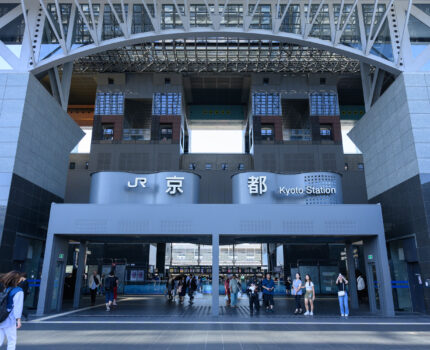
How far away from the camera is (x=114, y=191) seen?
15.5m

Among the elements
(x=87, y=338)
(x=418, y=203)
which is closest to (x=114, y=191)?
(x=87, y=338)

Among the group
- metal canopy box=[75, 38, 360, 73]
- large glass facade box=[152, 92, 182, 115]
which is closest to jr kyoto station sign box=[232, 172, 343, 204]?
metal canopy box=[75, 38, 360, 73]

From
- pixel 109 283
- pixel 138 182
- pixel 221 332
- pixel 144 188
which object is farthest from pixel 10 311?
pixel 138 182

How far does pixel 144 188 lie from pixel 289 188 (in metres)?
6.59

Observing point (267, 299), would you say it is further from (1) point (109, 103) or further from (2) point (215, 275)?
(1) point (109, 103)

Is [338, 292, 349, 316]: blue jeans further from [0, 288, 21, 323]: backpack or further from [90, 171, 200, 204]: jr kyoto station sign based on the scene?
[0, 288, 21, 323]: backpack

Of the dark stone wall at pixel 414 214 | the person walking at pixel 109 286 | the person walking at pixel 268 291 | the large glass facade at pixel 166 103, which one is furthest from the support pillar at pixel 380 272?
the large glass facade at pixel 166 103

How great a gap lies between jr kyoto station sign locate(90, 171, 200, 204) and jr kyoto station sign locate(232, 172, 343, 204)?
250 cm

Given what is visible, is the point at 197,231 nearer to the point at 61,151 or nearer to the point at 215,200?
the point at 61,151

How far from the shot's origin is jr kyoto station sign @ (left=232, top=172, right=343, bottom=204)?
15.3 m

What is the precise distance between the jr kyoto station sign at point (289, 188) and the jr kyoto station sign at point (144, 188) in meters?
2.50

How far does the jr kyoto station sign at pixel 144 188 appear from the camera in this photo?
1538 centimetres

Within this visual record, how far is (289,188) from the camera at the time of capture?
15477 millimetres

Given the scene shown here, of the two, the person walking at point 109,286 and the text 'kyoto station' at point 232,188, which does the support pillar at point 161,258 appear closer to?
the text 'kyoto station' at point 232,188
